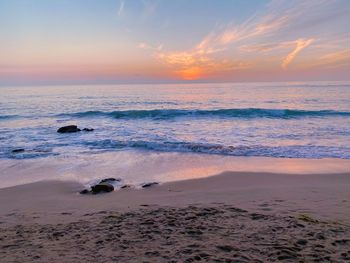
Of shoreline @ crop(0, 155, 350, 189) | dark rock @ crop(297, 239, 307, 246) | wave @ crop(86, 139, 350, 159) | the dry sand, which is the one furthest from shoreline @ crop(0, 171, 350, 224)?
wave @ crop(86, 139, 350, 159)

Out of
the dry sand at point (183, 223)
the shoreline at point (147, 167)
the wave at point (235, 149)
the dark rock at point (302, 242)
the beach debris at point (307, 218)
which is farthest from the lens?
the wave at point (235, 149)

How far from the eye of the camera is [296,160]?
1197 centimetres

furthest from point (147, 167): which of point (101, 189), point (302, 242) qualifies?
point (302, 242)

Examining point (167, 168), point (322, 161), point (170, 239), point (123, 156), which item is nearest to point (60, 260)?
point (170, 239)

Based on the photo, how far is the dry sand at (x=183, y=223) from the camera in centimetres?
464

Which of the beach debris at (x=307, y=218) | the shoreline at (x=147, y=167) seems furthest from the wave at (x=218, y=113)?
the beach debris at (x=307, y=218)

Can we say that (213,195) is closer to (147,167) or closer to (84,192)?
(84,192)

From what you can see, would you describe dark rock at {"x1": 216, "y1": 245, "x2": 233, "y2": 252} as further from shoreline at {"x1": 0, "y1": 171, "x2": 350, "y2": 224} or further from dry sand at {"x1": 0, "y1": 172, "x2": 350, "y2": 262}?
shoreline at {"x1": 0, "y1": 171, "x2": 350, "y2": 224}

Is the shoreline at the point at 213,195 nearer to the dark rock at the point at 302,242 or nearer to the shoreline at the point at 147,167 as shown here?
Result: the shoreline at the point at 147,167

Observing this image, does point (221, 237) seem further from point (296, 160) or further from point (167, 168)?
point (296, 160)

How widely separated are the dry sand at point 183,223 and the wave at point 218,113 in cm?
2262

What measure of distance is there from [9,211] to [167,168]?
5341mm

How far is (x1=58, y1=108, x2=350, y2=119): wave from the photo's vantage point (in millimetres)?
30609

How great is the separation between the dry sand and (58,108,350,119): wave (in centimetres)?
2262
